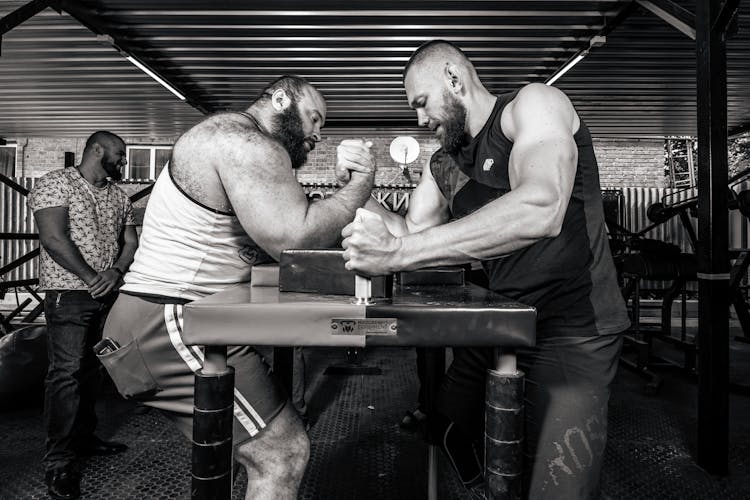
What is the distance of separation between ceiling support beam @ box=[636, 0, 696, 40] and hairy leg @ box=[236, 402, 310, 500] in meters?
3.01

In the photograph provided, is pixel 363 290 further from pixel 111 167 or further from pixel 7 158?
pixel 7 158

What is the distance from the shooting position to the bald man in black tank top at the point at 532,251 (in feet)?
3.55

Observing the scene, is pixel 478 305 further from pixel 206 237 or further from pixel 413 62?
pixel 413 62

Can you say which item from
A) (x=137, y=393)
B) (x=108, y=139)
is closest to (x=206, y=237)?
(x=137, y=393)

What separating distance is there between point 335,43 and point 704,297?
360cm

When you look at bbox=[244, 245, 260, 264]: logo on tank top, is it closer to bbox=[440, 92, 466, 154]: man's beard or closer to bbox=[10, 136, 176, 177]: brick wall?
bbox=[440, 92, 466, 154]: man's beard

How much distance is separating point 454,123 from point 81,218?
2.19 m

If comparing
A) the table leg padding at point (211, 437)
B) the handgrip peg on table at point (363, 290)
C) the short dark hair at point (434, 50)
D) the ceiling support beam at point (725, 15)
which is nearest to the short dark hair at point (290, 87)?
the short dark hair at point (434, 50)

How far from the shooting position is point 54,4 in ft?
11.6

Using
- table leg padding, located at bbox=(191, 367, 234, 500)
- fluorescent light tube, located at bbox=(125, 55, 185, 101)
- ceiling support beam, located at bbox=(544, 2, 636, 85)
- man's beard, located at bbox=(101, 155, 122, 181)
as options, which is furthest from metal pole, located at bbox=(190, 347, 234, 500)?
fluorescent light tube, located at bbox=(125, 55, 185, 101)

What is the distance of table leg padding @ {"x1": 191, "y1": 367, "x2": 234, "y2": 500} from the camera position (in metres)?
0.90

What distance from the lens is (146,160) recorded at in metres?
9.40

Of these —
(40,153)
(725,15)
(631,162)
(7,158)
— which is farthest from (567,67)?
(7,158)

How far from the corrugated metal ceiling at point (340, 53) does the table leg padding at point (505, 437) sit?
3.60 meters
